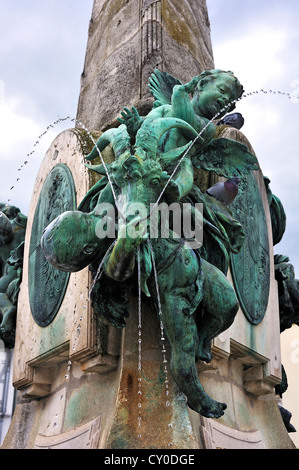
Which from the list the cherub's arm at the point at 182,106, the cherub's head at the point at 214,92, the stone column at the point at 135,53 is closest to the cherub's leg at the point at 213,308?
the cherub's arm at the point at 182,106

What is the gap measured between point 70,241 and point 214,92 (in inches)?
53.1

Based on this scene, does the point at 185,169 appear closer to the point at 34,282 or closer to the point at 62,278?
the point at 62,278

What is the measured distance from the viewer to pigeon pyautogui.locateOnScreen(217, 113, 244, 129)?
4809 mm

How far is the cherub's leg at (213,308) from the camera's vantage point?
3297 millimetres

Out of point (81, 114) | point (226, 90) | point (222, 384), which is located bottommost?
point (222, 384)

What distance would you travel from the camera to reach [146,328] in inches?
140

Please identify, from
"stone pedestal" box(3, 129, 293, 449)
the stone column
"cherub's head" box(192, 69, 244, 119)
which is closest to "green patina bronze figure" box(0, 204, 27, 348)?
"stone pedestal" box(3, 129, 293, 449)

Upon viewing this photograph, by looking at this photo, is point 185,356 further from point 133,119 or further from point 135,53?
point 135,53

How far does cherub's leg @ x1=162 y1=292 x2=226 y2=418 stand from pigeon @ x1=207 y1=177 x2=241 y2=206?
2.95ft

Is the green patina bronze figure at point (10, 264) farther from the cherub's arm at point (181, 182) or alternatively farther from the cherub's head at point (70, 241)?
the cherub's arm at point (181, 182)

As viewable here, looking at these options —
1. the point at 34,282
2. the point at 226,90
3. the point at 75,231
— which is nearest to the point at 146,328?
the point at 75,231
